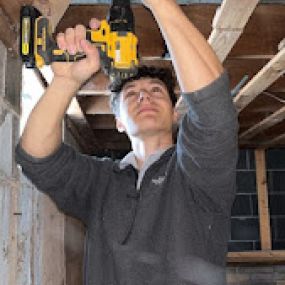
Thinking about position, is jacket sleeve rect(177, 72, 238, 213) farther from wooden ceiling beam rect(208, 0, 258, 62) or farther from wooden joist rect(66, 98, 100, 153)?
wooden joist rect(66, 98, 100, 153)

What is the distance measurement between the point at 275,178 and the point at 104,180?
3735 millimetres

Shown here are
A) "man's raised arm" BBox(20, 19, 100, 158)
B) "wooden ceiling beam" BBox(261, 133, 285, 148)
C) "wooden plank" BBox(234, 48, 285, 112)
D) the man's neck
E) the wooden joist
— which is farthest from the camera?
"wooden ceiling beam" BBox(261, 133, 285, 148)

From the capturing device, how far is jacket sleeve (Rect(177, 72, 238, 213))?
1.28m

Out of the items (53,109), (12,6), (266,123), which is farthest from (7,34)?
(266,123)

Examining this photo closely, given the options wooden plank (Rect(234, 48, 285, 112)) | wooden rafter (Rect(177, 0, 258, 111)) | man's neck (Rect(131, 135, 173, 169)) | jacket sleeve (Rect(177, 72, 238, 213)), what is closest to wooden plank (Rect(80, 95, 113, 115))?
wooden plank (Rect(234, 48, 285, 112))

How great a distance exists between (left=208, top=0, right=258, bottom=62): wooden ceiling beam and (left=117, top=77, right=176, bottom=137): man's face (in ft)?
1.15

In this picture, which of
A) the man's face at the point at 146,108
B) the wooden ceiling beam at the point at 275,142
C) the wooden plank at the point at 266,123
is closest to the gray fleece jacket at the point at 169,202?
the man's face at the point at 146,108

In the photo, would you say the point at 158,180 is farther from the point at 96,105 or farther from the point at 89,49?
the point at 96,105

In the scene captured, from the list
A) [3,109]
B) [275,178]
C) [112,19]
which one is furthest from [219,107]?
[275,178]

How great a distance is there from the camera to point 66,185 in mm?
1600

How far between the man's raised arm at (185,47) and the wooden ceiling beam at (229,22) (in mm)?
538

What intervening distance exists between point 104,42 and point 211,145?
1.28 feet

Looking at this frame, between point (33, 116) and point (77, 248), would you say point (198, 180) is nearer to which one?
point (33, 116)

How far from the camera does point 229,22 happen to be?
190 centimetres
